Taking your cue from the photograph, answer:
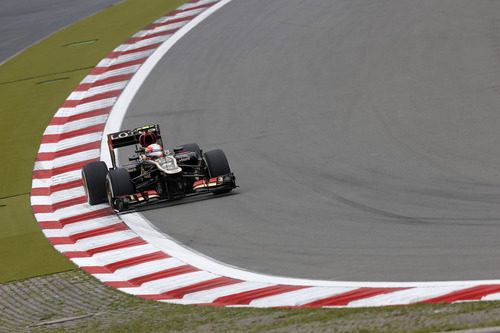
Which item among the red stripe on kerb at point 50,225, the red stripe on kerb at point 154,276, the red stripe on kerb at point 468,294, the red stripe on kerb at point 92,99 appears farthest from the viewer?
the red stripe on kerb at point 92,99

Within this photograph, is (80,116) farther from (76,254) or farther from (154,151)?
(76,254)

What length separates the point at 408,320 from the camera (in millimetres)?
7367

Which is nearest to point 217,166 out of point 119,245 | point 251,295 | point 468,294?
point 119,245

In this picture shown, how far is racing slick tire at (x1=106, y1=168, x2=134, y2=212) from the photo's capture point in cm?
1431

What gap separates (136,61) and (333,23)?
506cm

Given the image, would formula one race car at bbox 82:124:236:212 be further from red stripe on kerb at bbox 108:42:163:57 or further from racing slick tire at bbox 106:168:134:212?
red stripe on kerb at bbox 108:42:163:57

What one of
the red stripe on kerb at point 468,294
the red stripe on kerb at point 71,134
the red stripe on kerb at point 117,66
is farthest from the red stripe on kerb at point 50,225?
the red stripe on kerb at point 117,66

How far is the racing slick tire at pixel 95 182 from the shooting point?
15.0 meters

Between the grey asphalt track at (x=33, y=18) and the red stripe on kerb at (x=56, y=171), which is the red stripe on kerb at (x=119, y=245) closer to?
the red stripe on kerb at (x=56, y=171)

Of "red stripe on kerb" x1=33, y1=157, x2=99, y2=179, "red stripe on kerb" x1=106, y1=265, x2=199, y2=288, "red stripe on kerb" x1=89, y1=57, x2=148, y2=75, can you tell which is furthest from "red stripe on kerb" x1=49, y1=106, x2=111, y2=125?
"red stripe on kerb" x1=106, y1=265, x2=199, y2=288

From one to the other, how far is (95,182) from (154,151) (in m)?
1.14

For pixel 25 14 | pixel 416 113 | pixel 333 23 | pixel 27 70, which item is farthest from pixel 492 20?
pixel 25 14

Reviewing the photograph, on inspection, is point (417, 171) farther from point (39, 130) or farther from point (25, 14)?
point (25, 14)

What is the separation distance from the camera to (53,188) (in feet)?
54.7
